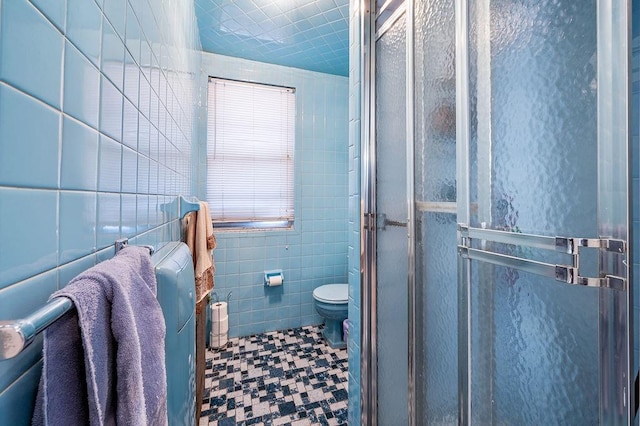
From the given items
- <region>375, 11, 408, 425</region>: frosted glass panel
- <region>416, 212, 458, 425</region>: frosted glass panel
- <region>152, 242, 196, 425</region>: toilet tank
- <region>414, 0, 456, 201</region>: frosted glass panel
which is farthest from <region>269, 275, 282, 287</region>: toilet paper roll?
<region>414, 0, 456, 201</region>: frosted glass panel

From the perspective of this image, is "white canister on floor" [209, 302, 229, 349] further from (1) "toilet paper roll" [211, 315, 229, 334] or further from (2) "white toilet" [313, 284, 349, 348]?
(2) "white toilet" [313, 284, 349, 348]

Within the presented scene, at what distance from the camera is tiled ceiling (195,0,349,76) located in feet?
5.82

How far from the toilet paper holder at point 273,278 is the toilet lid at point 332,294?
1.14 feet

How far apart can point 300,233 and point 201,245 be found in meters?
1.18

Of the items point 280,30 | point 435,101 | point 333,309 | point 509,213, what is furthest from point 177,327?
point 280,30

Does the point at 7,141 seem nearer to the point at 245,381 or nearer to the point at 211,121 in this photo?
the point at 245,381

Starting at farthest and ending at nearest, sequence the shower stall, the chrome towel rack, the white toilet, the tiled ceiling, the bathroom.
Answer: the white toilet → the tiled ceiling → the shower stall → the bathroom → the chrome towel rack

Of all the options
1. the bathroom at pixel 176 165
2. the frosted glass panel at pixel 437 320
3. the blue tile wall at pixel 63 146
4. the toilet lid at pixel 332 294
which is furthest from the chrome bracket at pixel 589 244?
the toilet lid at pixel 332 294

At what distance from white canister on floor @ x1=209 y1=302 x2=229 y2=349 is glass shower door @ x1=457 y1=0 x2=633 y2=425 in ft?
6.45

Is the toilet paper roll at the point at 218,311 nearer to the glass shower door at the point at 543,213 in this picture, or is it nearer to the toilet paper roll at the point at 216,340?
the toilet paper roll at the point at 216,340

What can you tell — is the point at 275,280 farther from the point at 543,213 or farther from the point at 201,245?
the point at 543,213

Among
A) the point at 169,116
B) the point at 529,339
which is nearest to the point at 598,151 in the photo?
the point at 529,339

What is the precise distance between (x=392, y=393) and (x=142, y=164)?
4.08 feet

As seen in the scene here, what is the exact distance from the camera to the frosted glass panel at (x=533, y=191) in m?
0.53
